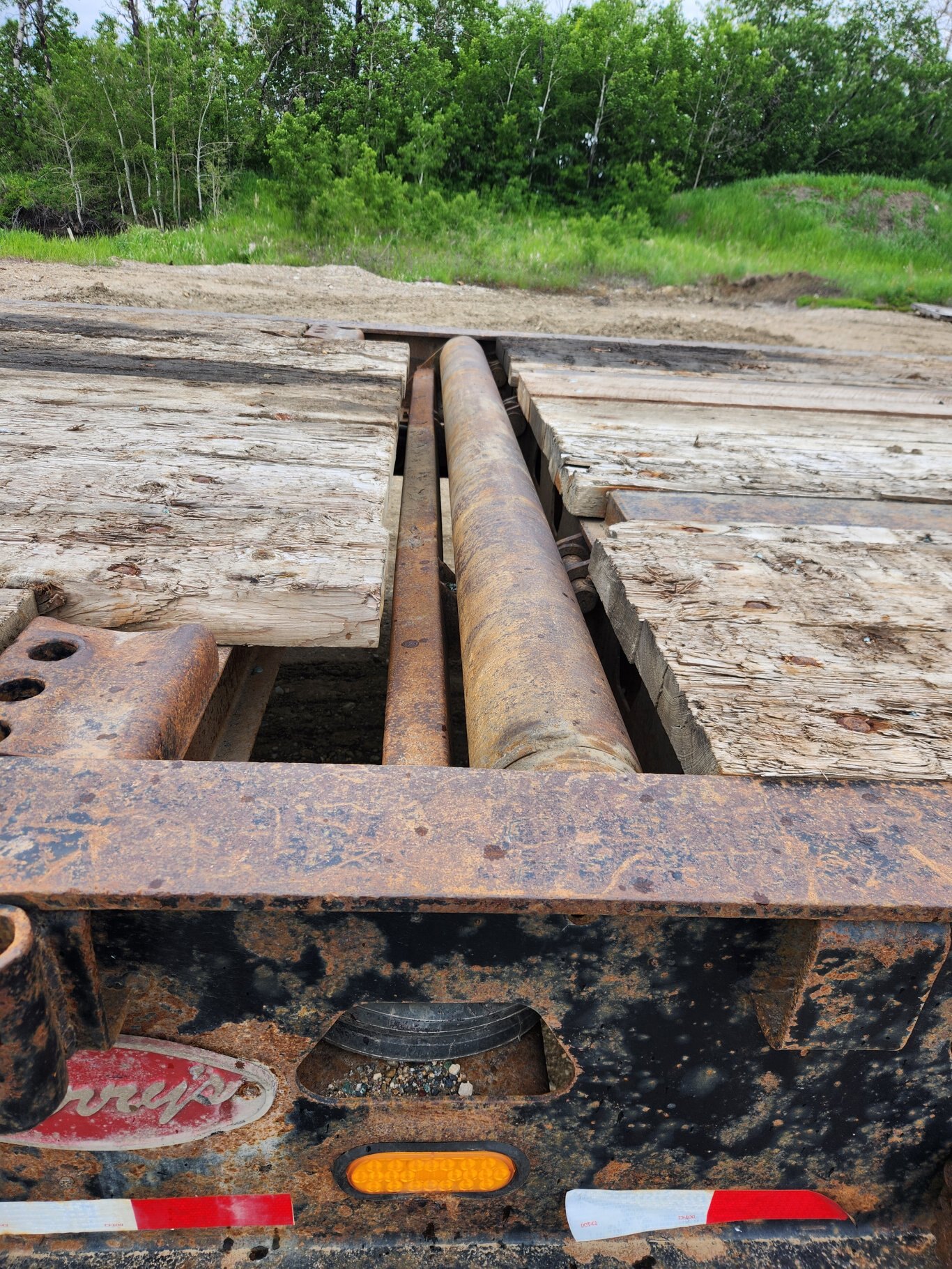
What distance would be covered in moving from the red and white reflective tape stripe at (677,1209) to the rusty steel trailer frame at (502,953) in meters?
0.03

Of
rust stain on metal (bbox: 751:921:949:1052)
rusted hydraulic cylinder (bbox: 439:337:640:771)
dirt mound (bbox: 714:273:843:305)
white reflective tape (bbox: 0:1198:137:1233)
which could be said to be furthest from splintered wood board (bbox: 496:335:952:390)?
dirt mound (bbox: 714:273:843:305)

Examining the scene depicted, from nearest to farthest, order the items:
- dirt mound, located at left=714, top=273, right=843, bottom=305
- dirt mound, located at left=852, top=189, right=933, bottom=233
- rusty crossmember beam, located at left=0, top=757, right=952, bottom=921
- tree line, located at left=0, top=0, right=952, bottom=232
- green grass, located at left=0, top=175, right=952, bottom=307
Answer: rusty crossmember beam, located at left=0, top=757, right=952, bottom=921, green grass, located at left=0, top=175, right=952, bottom=307, dirt mound, located at left=714, top=273, right=843, bottom=305, tree line, located at left=0, top=0, right=952, bottom=232, dirt mound, located at left=852, top=189, right=933, bottom=233

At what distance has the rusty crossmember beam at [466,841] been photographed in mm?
679

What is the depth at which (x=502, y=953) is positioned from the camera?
79 cm

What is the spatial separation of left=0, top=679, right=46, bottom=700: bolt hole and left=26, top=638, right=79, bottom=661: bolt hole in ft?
0.22

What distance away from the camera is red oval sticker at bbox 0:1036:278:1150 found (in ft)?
2.76

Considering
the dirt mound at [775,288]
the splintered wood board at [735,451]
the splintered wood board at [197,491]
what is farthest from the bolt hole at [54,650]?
the dirt mound at [775,288]

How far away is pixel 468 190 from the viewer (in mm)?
14156

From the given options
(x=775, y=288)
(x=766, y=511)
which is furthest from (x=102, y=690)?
(x=775, y=288)

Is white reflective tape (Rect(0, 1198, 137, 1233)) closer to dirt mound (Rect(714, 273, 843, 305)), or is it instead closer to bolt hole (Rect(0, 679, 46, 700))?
bolt hole (Rect(0, 679, 46, 700))

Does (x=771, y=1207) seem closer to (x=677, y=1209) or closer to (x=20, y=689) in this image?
(x=677, y=1209)

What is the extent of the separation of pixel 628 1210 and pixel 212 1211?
0.50 m

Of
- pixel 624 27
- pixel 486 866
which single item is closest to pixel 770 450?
pixel 486 866

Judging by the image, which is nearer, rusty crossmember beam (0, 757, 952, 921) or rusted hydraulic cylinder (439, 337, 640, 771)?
rusty crossmember beam (0, 757, 952, 921)
